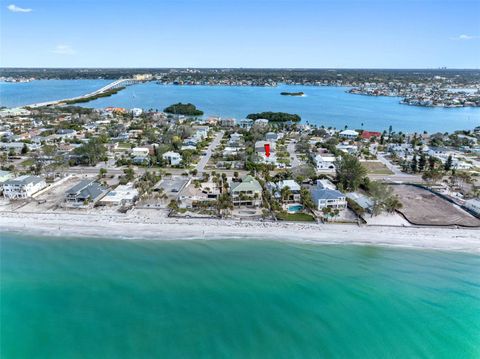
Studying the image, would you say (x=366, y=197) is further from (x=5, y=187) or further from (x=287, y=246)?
(x=5, y=187)

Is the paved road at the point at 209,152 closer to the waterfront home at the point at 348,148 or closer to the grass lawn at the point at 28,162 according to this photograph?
the waterfront home at the point at 348,148

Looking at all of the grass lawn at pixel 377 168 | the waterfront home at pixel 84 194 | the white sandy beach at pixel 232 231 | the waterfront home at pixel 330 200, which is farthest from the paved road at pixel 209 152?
the grass lawn at pixel 377 168

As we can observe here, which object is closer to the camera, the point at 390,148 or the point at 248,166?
the point at 248,166

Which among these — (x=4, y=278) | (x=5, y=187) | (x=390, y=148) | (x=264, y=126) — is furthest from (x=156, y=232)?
(x=264, y=126)

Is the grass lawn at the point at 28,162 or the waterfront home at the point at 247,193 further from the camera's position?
the grass lawn at the point at 28,162

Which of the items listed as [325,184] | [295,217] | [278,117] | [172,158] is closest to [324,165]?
[325,184]

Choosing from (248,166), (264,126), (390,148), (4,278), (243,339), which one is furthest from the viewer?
(264,126)

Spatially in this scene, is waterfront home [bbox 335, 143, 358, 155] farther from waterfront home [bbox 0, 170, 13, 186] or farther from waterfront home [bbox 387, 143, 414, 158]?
waterfront home [bbox 0, 170, 13, 186]
